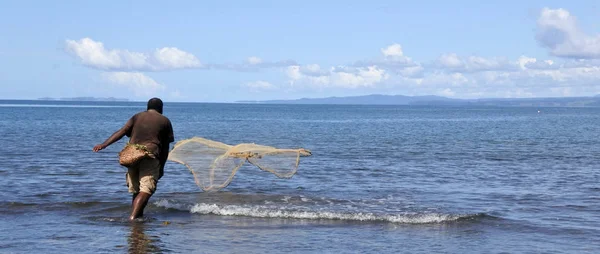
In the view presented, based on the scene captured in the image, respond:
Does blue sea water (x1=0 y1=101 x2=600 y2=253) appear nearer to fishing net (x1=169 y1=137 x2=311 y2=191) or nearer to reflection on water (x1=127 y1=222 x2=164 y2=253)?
reflection on water (x1=127 y1=222 x2=164 y2=253)

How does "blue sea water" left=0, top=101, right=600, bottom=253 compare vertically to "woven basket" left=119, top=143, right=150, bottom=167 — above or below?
below

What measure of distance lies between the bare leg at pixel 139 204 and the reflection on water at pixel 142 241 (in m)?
0.27

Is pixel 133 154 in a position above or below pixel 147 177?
above

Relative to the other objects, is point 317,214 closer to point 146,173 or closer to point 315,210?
point 315,210

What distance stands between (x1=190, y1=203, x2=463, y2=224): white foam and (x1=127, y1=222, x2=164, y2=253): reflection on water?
2175 millimetres

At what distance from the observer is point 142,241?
34.7ft

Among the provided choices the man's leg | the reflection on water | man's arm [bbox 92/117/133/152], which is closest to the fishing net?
the man's leg

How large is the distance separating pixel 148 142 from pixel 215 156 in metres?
2.69

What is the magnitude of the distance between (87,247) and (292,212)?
4.37m

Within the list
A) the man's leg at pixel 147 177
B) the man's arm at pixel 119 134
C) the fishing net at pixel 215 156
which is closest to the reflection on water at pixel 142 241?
the man's leg at pixel 147 177

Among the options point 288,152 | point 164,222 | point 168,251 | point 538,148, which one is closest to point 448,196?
point 288,152

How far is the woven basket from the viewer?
37.8 feet

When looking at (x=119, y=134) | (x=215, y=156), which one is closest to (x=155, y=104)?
(x=119, y=134)

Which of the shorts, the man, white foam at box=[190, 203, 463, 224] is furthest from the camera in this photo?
white foam at box=[190, 203, 463, 224]
